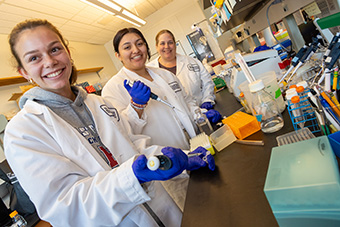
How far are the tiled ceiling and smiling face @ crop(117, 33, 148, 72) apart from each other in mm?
2696

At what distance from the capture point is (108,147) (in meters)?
0.94

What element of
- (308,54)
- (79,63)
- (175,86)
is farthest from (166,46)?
(79,63)

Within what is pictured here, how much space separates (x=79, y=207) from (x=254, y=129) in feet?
2.60

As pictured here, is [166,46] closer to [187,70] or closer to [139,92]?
[187,70]

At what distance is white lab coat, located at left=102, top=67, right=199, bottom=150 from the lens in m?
1.34

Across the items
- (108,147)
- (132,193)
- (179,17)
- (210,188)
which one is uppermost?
(179,17)

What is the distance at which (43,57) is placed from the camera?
89cm

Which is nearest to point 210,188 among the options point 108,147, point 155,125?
point 108,147

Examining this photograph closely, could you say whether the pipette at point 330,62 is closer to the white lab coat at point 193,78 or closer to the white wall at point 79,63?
the white lab coat at point 193,78

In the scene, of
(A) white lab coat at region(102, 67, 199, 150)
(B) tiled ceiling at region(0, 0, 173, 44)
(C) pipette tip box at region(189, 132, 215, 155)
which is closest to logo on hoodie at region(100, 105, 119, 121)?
(A) white lab coat at region(102, 67, 199, 150)

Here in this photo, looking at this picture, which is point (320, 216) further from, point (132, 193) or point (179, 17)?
point (179, 17)

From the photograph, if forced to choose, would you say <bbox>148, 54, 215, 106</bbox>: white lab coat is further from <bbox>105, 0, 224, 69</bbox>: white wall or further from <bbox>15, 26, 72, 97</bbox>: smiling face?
<bbox>105, 0, 224, 69</bbox>: white wall

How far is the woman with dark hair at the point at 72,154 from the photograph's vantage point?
66 cm

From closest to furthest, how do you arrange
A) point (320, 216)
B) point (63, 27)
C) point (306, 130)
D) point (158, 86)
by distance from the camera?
point (320, 216)
point (306, 130)
point (158, 86)
point (63, 27)
